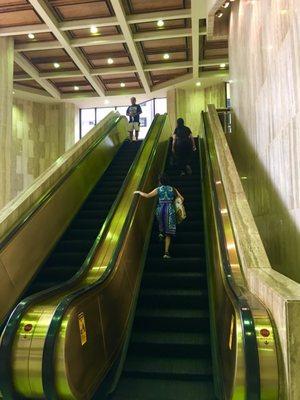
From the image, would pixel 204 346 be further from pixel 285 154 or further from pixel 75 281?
pixel 285 154

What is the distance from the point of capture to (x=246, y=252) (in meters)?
3.39

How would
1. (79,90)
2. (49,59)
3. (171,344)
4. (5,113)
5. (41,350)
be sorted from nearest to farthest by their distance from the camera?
(41,350), (171,344), (5,113), (49,59), (79,90)

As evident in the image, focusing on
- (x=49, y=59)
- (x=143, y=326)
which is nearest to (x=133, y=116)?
(x=49, y=59)

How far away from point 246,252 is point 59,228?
328 cm

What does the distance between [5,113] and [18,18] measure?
105 inches

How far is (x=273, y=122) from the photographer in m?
4.89

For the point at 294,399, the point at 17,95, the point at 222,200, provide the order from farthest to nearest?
the point at 17,95 → the point at 222,200 → the point at 294,399

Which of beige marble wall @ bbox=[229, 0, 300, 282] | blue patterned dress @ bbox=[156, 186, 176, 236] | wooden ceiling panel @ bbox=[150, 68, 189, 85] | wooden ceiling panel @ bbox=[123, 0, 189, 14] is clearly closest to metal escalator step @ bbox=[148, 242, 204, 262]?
blue patterned dress @ bbox=[156, 186, 176, 236]

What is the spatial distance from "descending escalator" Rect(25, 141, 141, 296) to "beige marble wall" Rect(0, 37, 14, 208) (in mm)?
4583

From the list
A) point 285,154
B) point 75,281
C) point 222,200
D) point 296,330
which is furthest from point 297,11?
point 75,281

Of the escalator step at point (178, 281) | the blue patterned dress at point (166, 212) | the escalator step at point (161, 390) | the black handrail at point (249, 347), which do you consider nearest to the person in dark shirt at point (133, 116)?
the blue patterned dress at point (166, 212)

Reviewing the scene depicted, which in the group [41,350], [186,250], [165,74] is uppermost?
[165,74]

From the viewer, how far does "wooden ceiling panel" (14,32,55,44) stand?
12113mm

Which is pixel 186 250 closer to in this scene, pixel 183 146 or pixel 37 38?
pixel 183 146
